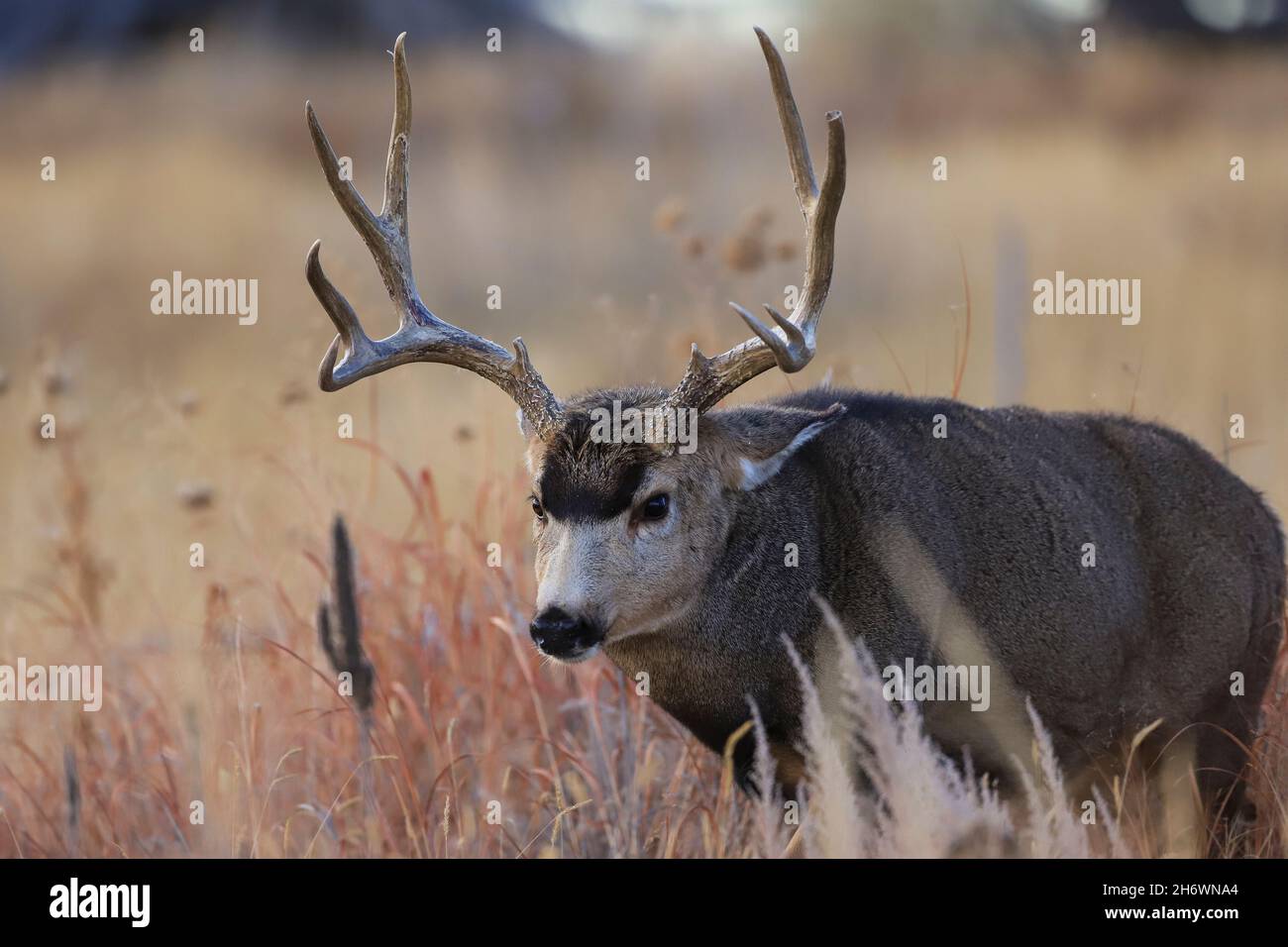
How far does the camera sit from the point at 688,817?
5.73 meters

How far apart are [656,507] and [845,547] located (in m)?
0.69

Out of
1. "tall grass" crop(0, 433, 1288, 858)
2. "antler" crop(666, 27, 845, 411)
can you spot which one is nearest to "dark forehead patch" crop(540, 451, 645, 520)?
"antler" crop(666, 27, 845, 411)

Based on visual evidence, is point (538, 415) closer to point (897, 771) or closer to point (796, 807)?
point (796, 807)

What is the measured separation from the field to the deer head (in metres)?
0.69

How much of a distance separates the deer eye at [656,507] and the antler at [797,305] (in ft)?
1.06

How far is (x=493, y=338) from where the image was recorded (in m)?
15.4

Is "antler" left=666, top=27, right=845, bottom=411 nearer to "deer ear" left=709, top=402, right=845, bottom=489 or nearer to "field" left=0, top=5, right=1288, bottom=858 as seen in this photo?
"deer ear" left=709, top=402, right=845, bottom=489

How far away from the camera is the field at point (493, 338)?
20.0 ft

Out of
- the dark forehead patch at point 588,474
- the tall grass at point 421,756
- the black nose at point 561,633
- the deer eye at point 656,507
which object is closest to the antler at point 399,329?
the dark forehead patch at point 588,474
